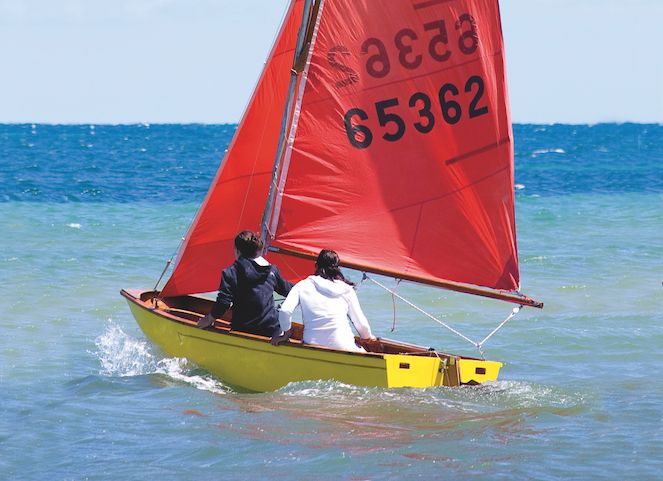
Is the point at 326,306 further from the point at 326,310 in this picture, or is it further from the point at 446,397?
the point at 446,397

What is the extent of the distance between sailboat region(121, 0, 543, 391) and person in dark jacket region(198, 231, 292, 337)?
0.69ft

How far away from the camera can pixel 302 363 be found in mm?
10703

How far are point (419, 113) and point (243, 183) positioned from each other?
6.94 feet

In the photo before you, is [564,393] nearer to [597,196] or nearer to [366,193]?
[366,193]

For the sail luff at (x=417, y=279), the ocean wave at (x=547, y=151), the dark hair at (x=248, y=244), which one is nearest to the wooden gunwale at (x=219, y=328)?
the dark hair at (x=248, y=244)

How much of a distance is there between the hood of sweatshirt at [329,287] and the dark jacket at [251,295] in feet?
1.93

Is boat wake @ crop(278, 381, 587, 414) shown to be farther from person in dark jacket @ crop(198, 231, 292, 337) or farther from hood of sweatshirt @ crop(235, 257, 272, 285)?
hood of sweatshirt @ crop(235, 257, 272, 285)

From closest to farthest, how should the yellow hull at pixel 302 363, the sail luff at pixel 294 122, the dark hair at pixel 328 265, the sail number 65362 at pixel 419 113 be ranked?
the yellow hull at pixel 302 363 → the dark hair at pixel 328 265 → the sail luff at pixel 294 122 → the sail number 65362 at pixel 419 113

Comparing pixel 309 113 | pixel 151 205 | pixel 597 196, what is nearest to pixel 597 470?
pixel 309 113

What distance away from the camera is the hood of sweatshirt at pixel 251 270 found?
35.8 ft

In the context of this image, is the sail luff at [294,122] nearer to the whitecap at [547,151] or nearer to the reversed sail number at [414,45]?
the reversed sail number at [414,45]

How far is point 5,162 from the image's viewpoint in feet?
170

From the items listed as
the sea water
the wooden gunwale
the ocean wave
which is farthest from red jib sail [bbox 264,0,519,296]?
the ocean wave

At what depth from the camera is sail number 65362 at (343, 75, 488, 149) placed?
37.2 feet
